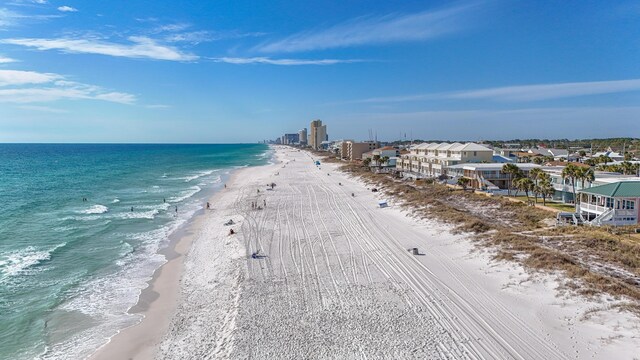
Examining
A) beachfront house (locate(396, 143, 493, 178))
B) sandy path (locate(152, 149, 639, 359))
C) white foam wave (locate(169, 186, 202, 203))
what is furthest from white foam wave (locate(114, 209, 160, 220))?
beachfront house (locate(396, 143, 493, 178))

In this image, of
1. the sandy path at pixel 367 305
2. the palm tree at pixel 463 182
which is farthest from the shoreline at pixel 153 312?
the palm tree at pixel 463 182

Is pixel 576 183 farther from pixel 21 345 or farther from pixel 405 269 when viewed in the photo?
pixel 21 345

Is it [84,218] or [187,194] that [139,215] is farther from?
[187,194]

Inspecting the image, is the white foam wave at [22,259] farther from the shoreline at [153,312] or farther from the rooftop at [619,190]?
the rooftop at [619,190]

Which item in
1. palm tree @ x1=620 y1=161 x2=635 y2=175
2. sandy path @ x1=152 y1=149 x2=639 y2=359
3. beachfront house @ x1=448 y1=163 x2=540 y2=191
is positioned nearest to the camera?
sandy path @ x1=152 y1=149 x2=639 y2=359

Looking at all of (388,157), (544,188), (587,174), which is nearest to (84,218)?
(544,188)

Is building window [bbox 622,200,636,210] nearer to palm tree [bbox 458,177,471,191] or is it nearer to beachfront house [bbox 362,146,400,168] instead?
palm tree [bbox 458,177,471,191]

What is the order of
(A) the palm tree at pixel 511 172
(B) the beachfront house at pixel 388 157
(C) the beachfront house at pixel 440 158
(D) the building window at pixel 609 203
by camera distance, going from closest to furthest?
1. (D) the building window at pixel 609 203
2. (A) the palm tree at pixel 511 172
3. (C) the beachfront house at pixel 440 158
4. (B) the beachfront house at pixel 388 157
